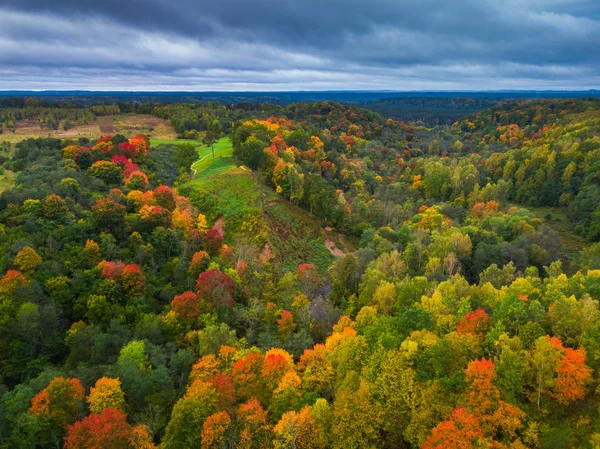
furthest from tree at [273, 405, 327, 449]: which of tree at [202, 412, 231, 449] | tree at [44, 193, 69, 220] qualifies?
tree at [44, 193, 69, 220]

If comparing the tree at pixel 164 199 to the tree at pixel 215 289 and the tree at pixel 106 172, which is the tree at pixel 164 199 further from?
the tree at pixel 215 289

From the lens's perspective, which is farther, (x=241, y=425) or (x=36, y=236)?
(x=36, y=236)

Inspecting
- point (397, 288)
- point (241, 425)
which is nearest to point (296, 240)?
point (397, 288)

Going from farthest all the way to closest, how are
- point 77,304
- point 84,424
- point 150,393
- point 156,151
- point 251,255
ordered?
point 156,151
point 251,255
point 77,304
point 150,393
point 84,424

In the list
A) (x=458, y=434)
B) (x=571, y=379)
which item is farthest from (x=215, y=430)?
(x=571, y=379)

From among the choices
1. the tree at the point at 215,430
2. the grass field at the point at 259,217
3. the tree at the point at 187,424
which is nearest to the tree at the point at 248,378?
the tree at the point at 187,424

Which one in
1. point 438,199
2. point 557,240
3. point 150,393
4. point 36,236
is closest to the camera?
point 150,393

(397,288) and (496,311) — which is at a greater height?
(496,311)

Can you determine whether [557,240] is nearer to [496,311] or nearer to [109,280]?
[496,311]

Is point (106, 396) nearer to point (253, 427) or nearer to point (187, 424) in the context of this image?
point (187, 424)
